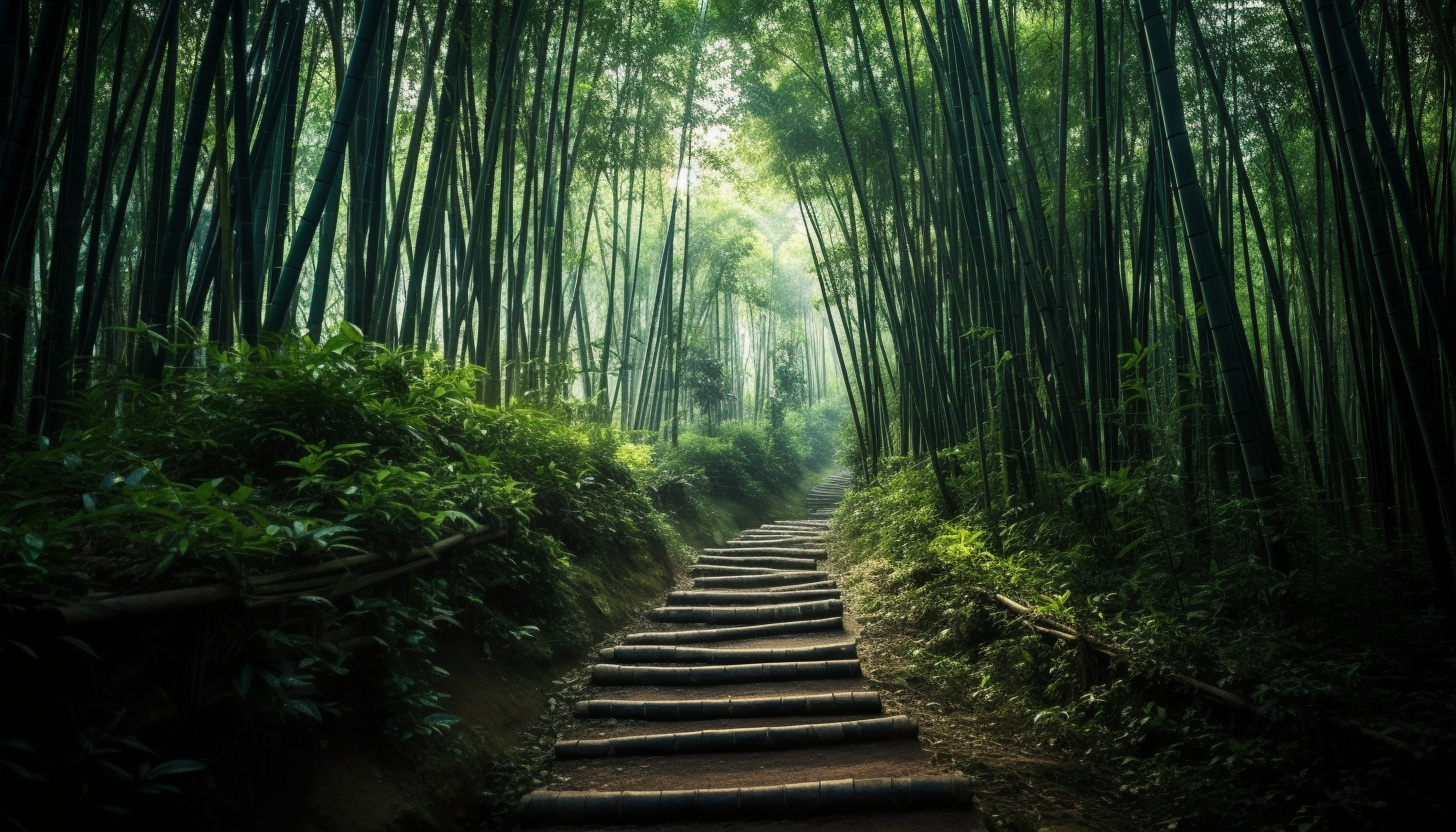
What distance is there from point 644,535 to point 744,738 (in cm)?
259

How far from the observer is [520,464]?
3490mm

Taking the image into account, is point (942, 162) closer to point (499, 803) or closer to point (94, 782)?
point (499, 803)

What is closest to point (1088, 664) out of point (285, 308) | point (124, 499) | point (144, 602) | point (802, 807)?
point (802, 807)

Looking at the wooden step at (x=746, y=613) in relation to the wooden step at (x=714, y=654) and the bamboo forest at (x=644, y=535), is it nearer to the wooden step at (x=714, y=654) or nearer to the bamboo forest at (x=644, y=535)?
the bamboo forest at (x=644, y=535)

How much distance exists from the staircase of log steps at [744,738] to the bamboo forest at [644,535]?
0.05 ft

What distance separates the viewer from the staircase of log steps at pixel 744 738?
1895 mm

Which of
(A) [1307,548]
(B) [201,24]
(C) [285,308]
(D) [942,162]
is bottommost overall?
(A) [1307,548]

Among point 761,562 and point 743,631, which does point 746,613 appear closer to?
point 743,631

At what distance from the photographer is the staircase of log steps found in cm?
189

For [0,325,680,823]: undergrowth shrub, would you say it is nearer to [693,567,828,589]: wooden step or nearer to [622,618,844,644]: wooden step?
[622,618,844,644]: wooden step

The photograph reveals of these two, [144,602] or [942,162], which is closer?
[144,602]

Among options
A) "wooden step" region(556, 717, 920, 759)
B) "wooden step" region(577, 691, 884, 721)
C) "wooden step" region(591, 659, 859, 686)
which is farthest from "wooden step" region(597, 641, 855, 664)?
"wooden step" region(556, 717, 920, 759)

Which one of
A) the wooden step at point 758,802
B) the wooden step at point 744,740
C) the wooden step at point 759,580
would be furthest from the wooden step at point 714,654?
the wooden step at point 759,580

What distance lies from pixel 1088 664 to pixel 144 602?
2278mm
